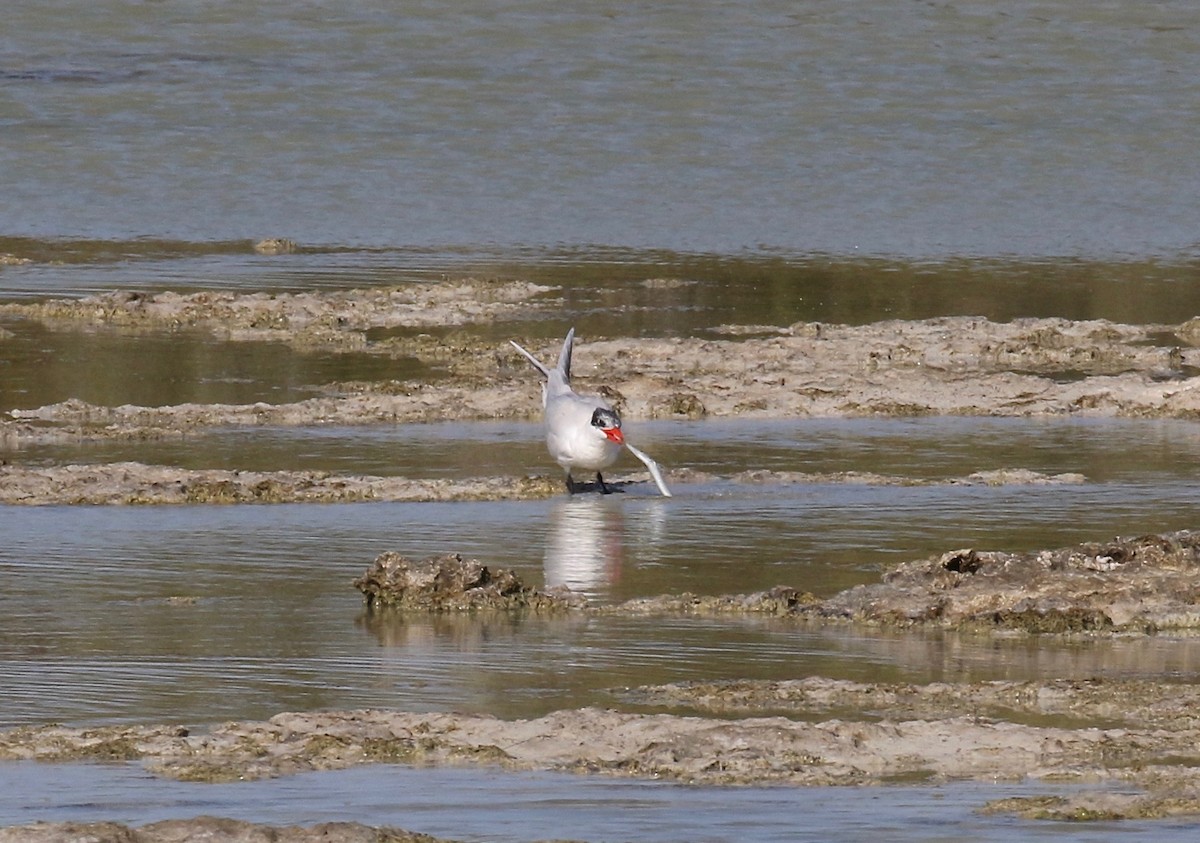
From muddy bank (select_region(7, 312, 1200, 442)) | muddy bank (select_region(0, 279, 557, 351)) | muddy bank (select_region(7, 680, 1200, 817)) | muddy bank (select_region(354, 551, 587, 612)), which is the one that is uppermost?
muddy bank (select_region(0, 279, 557, 351))

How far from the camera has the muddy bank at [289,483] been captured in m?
11.9

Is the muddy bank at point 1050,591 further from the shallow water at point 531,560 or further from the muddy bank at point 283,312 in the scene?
the muddy bank at point 283,312

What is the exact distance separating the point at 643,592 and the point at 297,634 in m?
1.52

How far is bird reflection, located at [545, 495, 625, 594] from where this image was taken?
10.1 metres

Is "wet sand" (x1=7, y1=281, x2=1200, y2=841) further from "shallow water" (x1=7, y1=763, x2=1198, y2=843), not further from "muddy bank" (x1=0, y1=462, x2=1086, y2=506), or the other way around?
"shallow water" (x1=7, y1=763, x2=1198, y2=843)

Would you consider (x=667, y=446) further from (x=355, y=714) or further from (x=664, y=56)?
(x=664, y=56)

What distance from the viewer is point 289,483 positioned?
12141 mm

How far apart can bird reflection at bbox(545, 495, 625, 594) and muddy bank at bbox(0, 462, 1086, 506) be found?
39 cm

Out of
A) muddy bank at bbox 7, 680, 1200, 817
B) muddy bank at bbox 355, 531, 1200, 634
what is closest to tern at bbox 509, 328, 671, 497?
muddy bank at bbox 355, 531, 1200, 634

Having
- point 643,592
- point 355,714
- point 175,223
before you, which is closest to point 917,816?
point 355,714

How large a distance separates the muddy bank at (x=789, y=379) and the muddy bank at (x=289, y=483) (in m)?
1.58

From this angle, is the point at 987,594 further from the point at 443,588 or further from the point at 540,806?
the point at 540,806

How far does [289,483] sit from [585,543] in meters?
1.92

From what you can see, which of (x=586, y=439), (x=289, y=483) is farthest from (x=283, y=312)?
(x=586, y=439)
